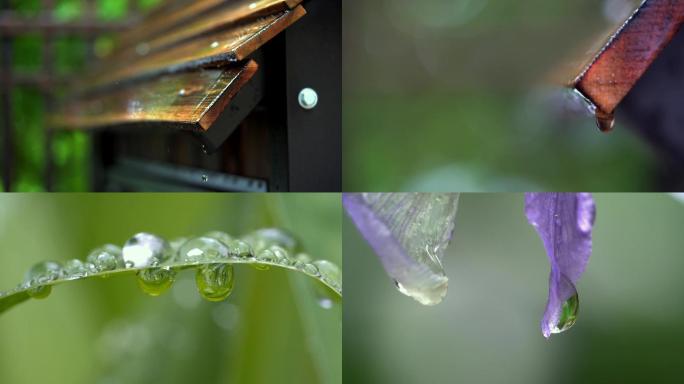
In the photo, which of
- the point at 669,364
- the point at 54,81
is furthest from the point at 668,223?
the point at 54,81

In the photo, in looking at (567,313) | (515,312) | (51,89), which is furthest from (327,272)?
(51,89)

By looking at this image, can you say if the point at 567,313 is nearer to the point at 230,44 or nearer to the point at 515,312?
the point at 230,44

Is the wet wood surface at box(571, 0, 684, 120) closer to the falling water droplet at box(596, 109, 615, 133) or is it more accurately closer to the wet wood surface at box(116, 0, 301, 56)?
the falling water droplet at box(596, 109, 615, 133)

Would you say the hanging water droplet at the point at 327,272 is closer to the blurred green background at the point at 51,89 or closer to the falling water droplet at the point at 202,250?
the falling water droplet at the point at 202,250

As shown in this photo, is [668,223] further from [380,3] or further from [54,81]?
[54,81]

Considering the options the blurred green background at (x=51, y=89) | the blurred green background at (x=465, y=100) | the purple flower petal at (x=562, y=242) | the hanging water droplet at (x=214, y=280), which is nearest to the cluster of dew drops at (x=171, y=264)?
the hanging water droplet at (x=214, y=280)
